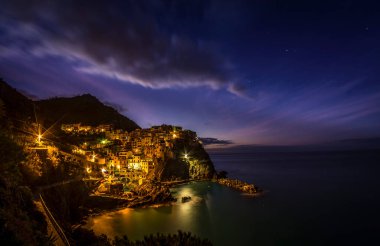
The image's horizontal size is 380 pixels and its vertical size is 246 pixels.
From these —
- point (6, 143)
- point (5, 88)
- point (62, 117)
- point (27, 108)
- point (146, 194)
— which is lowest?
point (146, 194)

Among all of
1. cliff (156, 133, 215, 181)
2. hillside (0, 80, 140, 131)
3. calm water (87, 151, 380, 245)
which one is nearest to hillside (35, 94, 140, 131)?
hillside (0, 80, 140, 131)

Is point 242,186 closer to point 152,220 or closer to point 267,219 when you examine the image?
point 267,219

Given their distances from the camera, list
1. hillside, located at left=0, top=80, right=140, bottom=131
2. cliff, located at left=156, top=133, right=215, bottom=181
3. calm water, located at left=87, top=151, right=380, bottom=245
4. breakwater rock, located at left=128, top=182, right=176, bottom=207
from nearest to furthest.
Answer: calm water, located at left=87, top=151, right=380, bottom=245 → breakwater rock, located at left=128, top=182, right=176, bottom=207 → cliff, located at left=156, top=133, right=215, bottom=181 → hillside, located at left=0, top=80, right=140, bottom=131

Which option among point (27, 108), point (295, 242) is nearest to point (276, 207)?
point (295, 242)

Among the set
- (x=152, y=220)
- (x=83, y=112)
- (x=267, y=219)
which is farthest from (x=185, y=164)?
(x=83, y=112)

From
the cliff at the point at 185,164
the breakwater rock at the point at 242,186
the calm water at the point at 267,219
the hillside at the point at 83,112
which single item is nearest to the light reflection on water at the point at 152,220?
the calm water at the point at 267,219

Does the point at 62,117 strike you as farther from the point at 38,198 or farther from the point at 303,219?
the point at 303,219

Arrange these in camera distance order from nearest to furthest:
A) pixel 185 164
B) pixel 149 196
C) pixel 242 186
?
pixel 149 196, pixel 242 186, pixel 185 164

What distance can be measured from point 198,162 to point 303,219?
162 feet

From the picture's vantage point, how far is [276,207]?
45219mm

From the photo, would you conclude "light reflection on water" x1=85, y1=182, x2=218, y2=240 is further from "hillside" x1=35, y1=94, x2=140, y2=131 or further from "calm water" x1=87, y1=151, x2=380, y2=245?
"hillside" x1=35, y1=94, x2=140, y2=131

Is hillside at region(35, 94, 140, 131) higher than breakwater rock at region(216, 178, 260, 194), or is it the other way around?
hillside at region(35, 94, 140, 131)

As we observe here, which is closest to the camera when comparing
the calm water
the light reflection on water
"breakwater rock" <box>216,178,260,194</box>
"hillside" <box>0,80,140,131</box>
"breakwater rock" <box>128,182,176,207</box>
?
the calm water

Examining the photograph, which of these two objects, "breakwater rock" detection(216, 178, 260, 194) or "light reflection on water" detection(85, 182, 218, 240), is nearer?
"light reflection on water" detection(85, 182, 218, 240)
